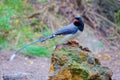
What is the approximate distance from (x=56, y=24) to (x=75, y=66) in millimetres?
6762

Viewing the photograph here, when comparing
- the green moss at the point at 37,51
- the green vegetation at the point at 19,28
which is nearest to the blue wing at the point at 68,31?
the green vegetation at the point at 19,28

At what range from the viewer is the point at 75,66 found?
5.62m

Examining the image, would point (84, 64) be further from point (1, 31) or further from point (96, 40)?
point (96, 40)

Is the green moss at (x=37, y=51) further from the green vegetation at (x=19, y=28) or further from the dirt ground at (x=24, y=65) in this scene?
the dirt ground at (x=24, y=65)

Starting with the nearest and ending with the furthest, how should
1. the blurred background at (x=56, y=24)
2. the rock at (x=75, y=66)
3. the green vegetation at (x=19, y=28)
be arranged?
1. the rock at (x=75, y=66)
2. the green vegetation at (x=19, y=28)
3. the blurred background at (x=56, y=24)

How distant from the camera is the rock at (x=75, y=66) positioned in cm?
557

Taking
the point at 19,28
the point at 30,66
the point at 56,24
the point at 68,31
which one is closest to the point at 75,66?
the point at 68,31

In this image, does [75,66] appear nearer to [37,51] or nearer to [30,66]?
[30,66]

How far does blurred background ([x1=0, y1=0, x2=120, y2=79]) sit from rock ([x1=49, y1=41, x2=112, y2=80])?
382 cm

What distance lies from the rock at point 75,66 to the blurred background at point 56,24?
3.82m

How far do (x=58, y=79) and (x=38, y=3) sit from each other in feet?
25.2

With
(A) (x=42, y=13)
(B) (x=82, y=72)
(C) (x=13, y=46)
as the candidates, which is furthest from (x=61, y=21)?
(B) (x=82, y=72)

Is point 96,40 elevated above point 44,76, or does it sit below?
below

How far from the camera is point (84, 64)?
575cm
